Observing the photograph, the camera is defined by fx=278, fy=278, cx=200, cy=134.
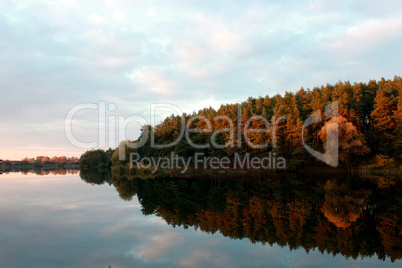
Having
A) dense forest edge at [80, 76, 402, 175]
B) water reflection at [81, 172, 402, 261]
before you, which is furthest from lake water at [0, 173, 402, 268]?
dense forest edge at [80, 76, 402, 175]

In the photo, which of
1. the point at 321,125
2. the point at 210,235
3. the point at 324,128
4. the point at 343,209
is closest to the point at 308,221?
the point at 343,209

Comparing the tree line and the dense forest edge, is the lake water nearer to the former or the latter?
the dense forest edge

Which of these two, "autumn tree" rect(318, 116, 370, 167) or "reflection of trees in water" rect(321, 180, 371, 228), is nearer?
"reflection of trees in water" rect(321, 180, 371, 228)

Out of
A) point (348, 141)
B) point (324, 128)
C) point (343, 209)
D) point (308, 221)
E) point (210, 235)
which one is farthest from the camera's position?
point (324, 128)

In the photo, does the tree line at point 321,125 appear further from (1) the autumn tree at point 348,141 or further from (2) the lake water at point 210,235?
(2) the lake water at point 210,235

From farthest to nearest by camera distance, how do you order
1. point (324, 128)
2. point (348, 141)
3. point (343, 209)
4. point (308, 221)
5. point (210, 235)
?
point (324, 128), point (348, 141), point (343, 209), point (308, 221), point (210, 235)

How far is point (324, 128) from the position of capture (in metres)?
41.4

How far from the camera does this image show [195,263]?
722 centimetres

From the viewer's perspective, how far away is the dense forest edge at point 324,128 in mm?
40281

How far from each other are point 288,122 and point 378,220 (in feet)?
124

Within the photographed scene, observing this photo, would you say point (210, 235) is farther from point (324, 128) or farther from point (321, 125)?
point (321, 125)

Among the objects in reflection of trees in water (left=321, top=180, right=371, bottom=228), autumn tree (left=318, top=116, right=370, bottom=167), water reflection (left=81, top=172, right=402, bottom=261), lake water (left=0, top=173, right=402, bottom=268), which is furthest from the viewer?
autumn tree (left=318, top=116, right=370, bottom=167)

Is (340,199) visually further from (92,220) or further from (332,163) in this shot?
(332,163)

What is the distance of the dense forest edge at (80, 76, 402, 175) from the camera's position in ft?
132
